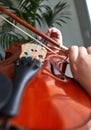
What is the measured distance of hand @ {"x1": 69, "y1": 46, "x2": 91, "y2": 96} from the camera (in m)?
0.57

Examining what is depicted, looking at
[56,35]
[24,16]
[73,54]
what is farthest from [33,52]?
[24,16]

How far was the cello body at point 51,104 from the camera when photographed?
0.40 metres

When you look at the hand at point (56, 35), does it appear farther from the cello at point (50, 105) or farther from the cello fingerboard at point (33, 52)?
the cello at point (50, 105)

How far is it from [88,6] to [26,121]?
5.16ft

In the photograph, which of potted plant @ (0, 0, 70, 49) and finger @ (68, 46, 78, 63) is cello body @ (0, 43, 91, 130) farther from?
potted plant @ (0, 0, 70, 49)

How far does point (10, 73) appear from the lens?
21.9 inches

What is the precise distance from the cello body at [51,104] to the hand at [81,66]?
0.01 metres

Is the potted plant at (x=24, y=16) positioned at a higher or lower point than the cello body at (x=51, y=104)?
higher

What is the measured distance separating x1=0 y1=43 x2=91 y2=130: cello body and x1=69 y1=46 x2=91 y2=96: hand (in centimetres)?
1

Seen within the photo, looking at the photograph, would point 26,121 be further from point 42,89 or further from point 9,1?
point 9,1

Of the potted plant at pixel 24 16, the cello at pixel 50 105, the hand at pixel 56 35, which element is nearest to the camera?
the cello at pixel 50 105

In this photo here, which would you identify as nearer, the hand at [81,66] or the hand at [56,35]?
the hand at [81,66]

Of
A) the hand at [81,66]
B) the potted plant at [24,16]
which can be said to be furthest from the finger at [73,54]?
the potted plant at [24,16]

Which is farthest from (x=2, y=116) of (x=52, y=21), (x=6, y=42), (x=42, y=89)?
(x=52, y=21)
